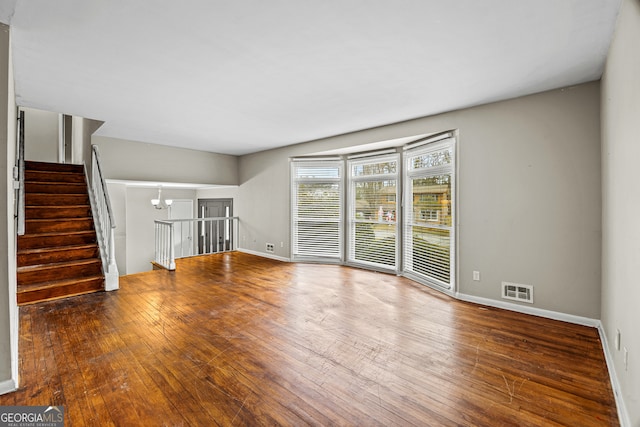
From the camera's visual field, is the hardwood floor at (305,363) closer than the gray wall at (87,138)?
Yes

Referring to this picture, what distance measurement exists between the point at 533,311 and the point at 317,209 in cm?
392

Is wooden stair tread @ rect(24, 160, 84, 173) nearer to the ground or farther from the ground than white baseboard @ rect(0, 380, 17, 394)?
farther from the ground

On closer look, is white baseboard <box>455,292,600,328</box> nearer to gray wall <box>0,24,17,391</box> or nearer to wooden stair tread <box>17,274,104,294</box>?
gray wall <box>0,24,17,391</box>

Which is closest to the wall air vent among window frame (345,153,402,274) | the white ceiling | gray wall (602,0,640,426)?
gray wall (602,0,640,426)

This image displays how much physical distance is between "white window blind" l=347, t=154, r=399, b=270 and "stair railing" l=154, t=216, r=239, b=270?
3140 millimetres

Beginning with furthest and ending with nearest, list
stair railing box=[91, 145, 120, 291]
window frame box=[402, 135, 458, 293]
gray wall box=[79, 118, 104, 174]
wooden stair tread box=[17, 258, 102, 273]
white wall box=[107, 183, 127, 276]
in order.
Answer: white wall box=[107, 183, 127, 276], gray wall box=[79, 118, 104, 174], stair railing box=[91, 145, 120, 291], window frame box=[402, 135, 458, 293], wooden stair tread box=[17, 258, 102, 273]

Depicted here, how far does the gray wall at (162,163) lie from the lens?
547cm

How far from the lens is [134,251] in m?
8.26

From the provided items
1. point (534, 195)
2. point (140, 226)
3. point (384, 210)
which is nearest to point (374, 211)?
point (384, 210)

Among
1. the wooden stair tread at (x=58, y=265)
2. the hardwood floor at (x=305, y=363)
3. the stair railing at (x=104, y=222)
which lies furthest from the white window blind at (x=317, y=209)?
the wooden stair tread at (x=58, y=265)

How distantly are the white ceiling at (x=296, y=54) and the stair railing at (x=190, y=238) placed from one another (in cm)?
245

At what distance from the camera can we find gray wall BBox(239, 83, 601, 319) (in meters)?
3.00

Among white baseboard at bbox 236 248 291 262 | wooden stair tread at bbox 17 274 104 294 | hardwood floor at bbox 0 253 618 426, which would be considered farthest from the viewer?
white baseboard at bbox 236 248 291 262

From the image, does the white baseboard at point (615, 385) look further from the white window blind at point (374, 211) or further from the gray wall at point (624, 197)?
the white window blind at point (374, 211)
